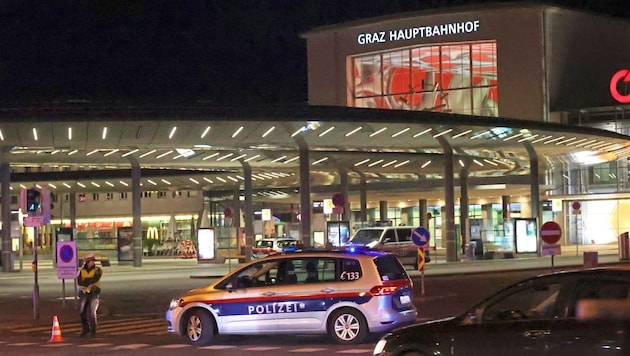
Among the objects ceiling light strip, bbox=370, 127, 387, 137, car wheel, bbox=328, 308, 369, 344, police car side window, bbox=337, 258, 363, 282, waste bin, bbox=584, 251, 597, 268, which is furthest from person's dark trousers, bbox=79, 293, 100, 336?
ceiling light strip, bbox=370, 127, 387, 137

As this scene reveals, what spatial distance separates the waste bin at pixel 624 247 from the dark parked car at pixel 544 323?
34.9 meters

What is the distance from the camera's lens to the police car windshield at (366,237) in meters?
43.4

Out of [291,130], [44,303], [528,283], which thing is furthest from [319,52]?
[528,283]

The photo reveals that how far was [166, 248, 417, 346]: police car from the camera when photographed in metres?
17.0

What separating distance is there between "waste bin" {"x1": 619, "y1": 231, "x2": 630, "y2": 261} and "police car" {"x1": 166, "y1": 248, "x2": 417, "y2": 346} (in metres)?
28.1

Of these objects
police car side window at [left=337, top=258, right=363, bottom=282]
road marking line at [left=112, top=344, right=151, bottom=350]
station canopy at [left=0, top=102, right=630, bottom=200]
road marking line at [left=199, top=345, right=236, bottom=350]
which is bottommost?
road marking line at [left=199, top=345, right=236, bottom=350]

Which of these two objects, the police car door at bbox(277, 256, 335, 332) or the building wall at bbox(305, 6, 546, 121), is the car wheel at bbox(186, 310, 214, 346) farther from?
the building wall at bbox(305, 6, 546, 121)

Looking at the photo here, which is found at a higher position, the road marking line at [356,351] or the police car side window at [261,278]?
the police car side window at [261,278]

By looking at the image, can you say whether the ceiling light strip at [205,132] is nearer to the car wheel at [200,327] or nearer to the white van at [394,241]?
the white van at [394,241]

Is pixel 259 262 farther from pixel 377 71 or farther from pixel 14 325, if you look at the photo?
pixel 377 71

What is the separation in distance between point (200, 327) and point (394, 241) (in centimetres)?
2556

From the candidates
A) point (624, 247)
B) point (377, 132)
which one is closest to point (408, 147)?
point (377, 132)

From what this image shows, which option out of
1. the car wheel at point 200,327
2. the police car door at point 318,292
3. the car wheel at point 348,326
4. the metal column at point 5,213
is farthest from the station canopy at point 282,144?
the car wheel at point 348,326

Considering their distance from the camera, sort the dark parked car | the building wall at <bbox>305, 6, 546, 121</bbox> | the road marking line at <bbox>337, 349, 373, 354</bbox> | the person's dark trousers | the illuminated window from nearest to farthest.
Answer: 1. the dark parked car
2. the road marking line at <bbox>337, 349, 373, 354</bbox>
3. the person's dark trousers
4. the building wall at <bbox>305, 6, 546, 121</bbox>
5. the illuminated window
